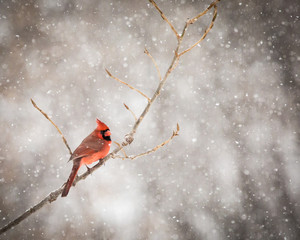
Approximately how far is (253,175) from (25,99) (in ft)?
34.7

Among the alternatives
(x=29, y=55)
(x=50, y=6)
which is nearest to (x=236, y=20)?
(x=50, y=6)

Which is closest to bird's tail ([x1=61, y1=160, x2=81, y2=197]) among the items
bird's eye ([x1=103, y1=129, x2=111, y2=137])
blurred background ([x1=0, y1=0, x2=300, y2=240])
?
bird's eye ([x1=103, y1=129, x2=111, y2=137])

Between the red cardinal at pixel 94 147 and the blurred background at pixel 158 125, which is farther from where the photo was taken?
the blurred background at pixel 158 125

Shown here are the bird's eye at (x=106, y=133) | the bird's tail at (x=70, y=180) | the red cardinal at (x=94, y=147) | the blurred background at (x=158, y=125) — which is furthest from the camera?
the blurred background at (x=158, y=125)

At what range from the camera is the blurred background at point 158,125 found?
1385 cm

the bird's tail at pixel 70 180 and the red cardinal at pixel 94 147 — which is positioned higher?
the red cardinal at pixel 94 147

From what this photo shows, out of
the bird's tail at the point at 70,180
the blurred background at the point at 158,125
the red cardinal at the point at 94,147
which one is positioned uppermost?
the blurred background at the point at 158,125

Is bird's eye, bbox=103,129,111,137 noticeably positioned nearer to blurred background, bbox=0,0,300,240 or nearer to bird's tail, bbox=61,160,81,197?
bird's tail, bbox=61,160,81,197

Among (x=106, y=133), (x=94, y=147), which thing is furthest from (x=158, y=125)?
(x=94, y=147)

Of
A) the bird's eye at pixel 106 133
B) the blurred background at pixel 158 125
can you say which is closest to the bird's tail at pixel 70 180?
the bird's eye at pixel 106 133

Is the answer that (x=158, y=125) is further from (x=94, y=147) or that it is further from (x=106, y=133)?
(x=94, y=147)

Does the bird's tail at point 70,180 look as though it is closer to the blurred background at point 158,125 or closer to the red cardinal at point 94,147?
the red cardinal at point 94,147

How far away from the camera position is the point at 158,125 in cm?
1559

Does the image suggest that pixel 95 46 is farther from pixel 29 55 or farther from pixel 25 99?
pixel 25 99
